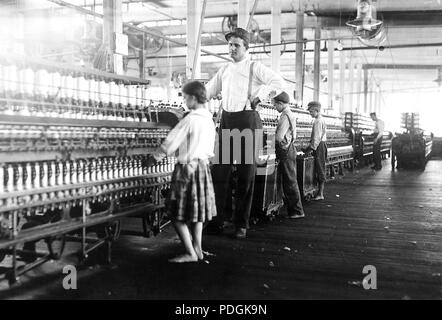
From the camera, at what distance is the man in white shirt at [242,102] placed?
14.9 feet

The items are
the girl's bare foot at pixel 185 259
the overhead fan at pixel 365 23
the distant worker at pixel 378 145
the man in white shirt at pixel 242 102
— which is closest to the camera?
the girl's bare foot at pixel 185 259

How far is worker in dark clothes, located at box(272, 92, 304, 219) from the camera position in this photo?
5660mm

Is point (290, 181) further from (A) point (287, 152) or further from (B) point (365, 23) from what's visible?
(B) point (365, 23)

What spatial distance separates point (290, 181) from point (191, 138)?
2.49m

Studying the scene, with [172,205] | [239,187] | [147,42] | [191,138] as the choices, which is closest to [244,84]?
[239,187]

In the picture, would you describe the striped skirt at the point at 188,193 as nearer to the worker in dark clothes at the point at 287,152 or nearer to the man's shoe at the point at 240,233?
the man's shoe at the point at 240,233

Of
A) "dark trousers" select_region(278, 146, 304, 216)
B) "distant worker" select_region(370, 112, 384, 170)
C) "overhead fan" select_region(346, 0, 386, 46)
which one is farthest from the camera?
"distant worker" select_region(370, 112, 384, 170)

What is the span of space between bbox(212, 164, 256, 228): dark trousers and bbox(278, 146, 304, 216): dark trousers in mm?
1221

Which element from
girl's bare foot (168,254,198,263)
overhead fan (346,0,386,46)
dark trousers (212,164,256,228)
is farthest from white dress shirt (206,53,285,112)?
overhead fan (346,0,386,46)

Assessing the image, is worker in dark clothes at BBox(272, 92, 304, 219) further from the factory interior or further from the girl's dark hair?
the girl's dark hair

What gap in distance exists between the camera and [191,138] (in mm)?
3607

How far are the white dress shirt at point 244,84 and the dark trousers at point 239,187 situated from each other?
1.85 feet

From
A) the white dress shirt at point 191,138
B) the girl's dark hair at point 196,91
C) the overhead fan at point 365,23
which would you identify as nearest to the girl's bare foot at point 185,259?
the white dress shirt at point 191,138
